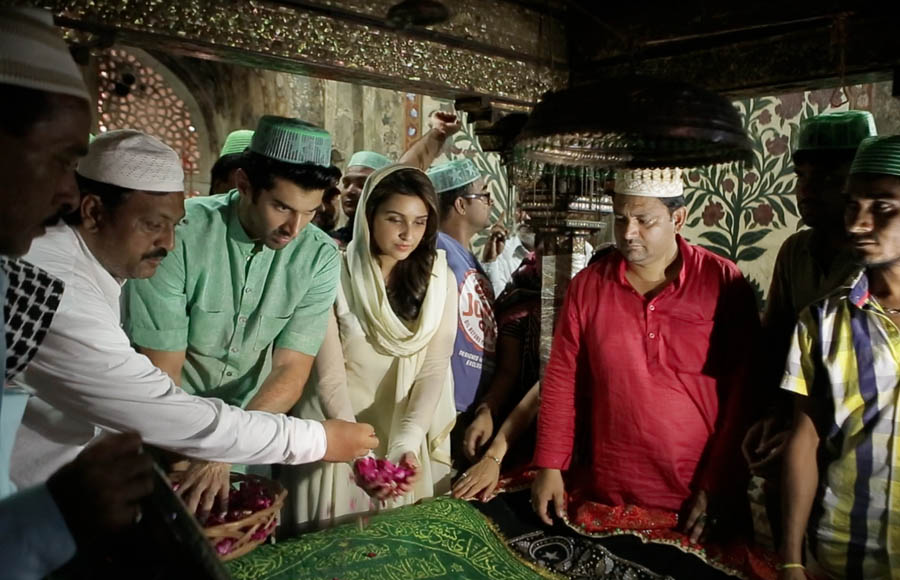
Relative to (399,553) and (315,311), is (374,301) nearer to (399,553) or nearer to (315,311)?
(315,311)

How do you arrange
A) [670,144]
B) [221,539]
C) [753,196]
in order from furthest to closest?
1. [753,196]
2. [670,144]
3. [221,539]

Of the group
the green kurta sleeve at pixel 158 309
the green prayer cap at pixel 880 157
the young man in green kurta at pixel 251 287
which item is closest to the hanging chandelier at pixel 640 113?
the green prayer cap at pixel 880 157

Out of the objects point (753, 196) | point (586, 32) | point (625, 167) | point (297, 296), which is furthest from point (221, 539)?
point (753, 196)

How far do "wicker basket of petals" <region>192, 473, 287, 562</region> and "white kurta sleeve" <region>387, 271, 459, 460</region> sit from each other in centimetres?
67

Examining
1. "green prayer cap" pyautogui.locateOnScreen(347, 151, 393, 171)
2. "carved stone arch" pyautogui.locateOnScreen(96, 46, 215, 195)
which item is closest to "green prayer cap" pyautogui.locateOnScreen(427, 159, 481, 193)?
"green prayer cap" pyautogui.locateOnScreen(347, 151, 393, 171)

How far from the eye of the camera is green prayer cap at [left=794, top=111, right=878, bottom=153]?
267cm

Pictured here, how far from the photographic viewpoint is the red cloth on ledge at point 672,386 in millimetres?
2742

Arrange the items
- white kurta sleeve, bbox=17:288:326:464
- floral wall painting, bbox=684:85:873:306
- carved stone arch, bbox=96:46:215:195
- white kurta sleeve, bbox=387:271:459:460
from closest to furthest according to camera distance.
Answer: white kurta sleeve, bbox=17:288:326:464 < white kurta sleeve, bbox=387:271:459:460 < floral wall painting, bbox=684:85:873:306 < carved stone arch, bbox=96:46:215:195

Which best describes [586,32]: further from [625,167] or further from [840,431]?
[840,431]

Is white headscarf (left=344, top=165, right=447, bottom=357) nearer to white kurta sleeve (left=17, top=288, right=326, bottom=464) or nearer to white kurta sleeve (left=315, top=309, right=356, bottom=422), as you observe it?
white kurta sleeve (left=315, top=309, right=356, bottom=422)

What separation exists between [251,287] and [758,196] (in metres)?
4.34

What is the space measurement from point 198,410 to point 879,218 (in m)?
1.98

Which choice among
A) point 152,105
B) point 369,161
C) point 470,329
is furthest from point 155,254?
point 152,105

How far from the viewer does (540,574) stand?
7.79ft
